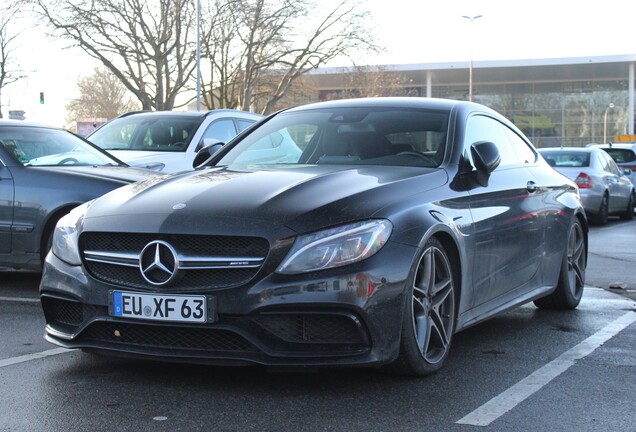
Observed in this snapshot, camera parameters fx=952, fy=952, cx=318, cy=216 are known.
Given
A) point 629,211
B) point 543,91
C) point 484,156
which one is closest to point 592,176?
point 629,211

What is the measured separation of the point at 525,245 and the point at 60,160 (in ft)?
14.6

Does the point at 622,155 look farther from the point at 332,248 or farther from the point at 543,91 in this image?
the point at 543,91

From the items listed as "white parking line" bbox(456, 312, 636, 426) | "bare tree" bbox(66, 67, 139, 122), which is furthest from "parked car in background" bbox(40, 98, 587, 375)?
"bare tree" bbox(66, 67, 139, 122)

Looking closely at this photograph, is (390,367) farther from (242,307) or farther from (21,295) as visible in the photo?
(21,295)

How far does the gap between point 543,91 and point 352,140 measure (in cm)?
6656

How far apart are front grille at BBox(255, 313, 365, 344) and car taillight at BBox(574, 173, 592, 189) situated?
46.2ft

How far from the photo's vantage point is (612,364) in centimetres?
504

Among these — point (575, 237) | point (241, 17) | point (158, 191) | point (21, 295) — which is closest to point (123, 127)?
point (21, 295)

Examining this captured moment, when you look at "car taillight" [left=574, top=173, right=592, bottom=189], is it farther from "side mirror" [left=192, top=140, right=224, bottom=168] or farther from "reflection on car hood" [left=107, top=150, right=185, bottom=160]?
"side mirror" [left=192, top=140, right=224, bottom=168]

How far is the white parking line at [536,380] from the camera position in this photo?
157 inches

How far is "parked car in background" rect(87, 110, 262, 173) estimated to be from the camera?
11609mm

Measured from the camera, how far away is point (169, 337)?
4285 mm

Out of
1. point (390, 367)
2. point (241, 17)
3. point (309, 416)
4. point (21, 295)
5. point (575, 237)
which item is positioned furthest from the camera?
point (241, 17)

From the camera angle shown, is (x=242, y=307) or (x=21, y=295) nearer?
(x=242, y=307)
